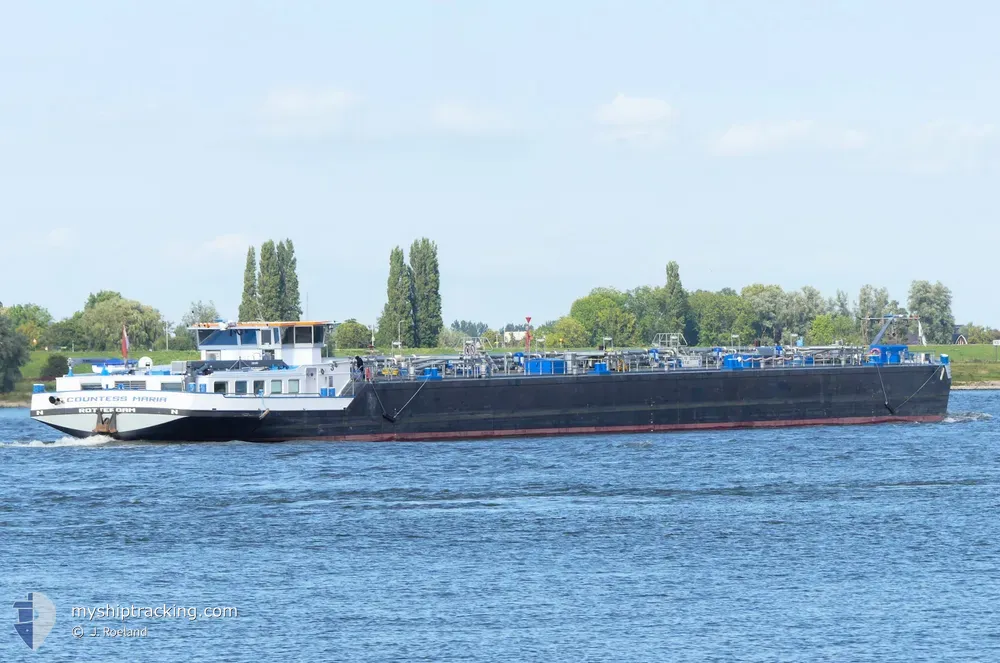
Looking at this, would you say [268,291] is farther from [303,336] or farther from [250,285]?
[303,336]

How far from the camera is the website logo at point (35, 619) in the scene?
3048 cm

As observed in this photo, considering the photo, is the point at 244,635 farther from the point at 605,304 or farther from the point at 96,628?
the point at 605,304

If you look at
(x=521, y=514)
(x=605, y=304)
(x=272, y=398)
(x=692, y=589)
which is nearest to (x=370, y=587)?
(x=692, y=589)

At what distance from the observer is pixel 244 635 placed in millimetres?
30547

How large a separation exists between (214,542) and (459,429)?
30508mm

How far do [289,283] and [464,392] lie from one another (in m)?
82.7

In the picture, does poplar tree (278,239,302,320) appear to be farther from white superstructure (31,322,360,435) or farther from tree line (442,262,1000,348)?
white superstructure (31,322,360,435)

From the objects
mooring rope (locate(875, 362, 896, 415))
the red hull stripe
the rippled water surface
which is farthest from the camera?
mooring rope (locate(875, 362, 896, 415))

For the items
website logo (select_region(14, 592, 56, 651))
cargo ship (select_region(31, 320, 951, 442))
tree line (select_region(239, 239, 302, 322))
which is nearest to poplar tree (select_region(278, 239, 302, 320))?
tree line (select_region(239, 239, 302, 322))

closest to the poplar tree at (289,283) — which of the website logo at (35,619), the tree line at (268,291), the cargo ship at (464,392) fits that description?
the tree line at (268,291)

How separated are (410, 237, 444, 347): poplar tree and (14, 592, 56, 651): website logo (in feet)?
384

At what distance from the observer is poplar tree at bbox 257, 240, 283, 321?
146 metres

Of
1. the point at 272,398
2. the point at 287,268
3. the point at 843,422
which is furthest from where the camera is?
the point at 287,268

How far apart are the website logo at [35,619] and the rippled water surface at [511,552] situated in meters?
0.27
